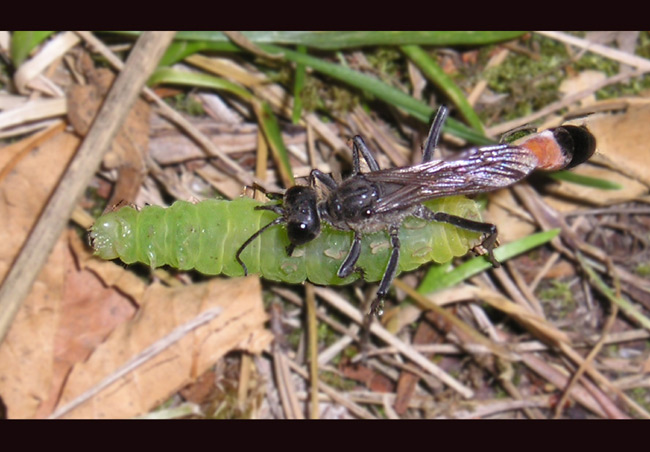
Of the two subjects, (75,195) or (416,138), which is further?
(416,138)

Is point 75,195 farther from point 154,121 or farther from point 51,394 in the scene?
point 51,394

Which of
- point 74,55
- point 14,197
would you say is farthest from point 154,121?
point 14,197

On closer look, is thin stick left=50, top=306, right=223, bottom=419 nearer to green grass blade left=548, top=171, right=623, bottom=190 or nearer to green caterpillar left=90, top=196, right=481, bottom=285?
green caterpillar left=90, top=196, right=481, bottom=285

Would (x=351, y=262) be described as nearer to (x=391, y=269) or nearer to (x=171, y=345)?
(x=391, y=269)

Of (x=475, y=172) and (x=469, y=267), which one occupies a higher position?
(x=469, y=267)

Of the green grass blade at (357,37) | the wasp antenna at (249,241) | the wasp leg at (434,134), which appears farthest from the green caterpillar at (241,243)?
the green grass blade at (357,37)

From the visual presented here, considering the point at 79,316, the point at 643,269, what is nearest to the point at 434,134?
Result: the point at 643,269
